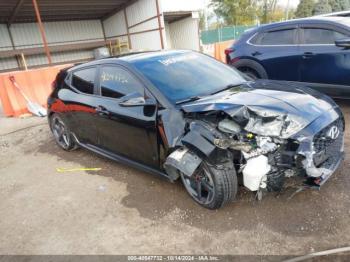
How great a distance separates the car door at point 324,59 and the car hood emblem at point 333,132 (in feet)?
8.50

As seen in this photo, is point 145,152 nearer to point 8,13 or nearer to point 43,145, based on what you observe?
point 43,145

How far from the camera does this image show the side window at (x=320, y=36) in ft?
18.0

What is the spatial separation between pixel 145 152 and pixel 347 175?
2350mm

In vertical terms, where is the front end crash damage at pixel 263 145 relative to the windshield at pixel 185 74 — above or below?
Answer: below

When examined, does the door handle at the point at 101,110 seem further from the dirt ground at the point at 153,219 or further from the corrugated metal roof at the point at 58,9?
the corrugated metal roof at the point at 58,9

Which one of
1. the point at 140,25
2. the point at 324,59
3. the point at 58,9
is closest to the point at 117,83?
the point at 324,59

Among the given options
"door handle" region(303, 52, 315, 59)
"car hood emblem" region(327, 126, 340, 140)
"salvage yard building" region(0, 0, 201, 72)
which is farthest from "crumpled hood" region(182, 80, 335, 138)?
"salvage yard building" region(0, 0, 201, 72)

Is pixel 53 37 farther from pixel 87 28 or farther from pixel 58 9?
pixel 58 9

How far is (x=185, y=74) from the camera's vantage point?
388 cm

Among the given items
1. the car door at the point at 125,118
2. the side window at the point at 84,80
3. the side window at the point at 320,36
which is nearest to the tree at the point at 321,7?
the side window at the point at 320,36

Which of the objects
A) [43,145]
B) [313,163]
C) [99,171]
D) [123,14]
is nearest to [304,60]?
[313,163]

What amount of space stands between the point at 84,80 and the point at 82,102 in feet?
1.16

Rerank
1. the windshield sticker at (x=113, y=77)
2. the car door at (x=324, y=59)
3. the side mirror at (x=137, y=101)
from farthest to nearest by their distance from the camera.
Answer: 1. the car door at (x=324, y=59)
2. the windshield sticker at (x=113, y=77)
3. the side mirror at (x=137, y=101)

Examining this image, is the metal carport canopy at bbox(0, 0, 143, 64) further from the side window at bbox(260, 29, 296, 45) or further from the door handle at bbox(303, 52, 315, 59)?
the door handle at bbox(303, 52, 315, 59)
